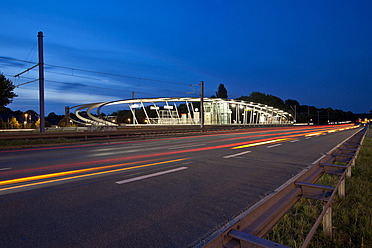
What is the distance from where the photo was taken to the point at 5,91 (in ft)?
101

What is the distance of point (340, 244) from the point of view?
296 cm

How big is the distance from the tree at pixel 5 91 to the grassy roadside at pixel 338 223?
36478 mm

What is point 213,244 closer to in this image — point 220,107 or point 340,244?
point 340,244

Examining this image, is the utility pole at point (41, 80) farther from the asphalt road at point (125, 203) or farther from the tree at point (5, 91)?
the tree at point (5, 91)

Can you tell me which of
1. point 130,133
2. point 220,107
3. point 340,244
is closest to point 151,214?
point 340,244

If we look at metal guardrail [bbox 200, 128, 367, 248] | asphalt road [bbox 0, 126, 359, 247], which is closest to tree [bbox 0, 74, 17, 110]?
asphalt road [bbox 0, 126, 359, 247]

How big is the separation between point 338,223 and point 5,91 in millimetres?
37610

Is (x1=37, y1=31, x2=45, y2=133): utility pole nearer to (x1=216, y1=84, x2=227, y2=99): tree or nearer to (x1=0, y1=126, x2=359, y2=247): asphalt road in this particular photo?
(x1=0, y1=126, x2=359, y2=247): asphalt road

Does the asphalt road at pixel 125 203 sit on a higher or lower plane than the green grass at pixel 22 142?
lower

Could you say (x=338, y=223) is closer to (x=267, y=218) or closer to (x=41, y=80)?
(x=267, y=218)

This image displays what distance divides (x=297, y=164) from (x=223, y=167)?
2929 millimetres

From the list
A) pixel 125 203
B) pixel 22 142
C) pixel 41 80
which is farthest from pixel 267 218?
pixel 41 80

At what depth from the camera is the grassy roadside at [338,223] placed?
3043 mm

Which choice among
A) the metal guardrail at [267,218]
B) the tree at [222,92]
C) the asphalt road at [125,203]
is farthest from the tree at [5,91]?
the tree at [222,92]
